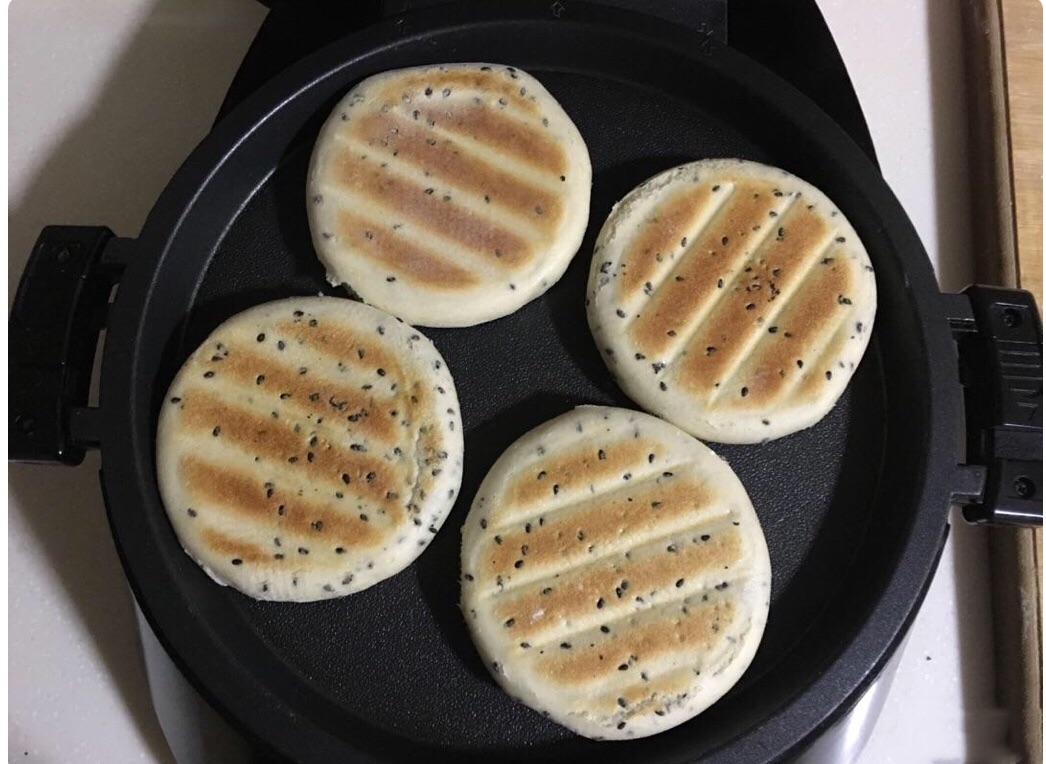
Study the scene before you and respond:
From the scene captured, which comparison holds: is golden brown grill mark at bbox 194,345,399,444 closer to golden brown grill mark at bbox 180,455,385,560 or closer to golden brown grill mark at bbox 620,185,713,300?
golden brown grill mark at bbox 180,455,385,560

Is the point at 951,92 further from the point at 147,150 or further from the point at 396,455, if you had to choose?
A: the point at 147,150

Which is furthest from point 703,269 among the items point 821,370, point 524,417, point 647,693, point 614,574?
point 647,693

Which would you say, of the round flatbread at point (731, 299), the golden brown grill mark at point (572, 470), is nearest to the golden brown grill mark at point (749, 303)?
the round flatbread at point (731, 299)

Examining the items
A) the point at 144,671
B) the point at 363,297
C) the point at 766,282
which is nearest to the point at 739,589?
the point at 766,282

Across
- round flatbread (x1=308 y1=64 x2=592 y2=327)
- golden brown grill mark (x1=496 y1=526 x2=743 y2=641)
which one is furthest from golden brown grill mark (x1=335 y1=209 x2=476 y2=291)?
golden brown grill mark (x1=496 y1=526 x2=743 y2=641)

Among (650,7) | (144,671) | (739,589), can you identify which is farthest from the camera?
(650,7)

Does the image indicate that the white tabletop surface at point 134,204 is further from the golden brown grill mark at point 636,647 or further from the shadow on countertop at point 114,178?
the golden brown grill mark at point 636,647
